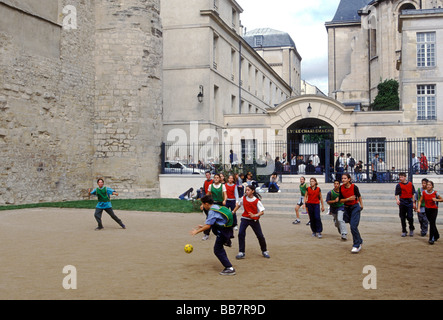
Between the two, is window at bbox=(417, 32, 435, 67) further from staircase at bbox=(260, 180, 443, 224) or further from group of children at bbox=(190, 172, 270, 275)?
group of children at bbox=(190, 172, 270, 275)

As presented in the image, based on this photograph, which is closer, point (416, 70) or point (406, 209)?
point (406, 209)

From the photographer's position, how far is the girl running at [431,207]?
11117 millimetres

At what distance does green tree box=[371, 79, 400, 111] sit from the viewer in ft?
133

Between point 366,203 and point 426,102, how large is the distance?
17106mm

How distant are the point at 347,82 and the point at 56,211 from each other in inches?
1570

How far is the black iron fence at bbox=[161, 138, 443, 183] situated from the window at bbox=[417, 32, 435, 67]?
20.0ft

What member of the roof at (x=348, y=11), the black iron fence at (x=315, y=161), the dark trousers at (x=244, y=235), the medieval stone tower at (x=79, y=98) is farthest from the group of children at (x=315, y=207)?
the roof at (x=348, y=11)

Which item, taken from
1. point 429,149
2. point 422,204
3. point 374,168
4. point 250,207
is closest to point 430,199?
point 422,204

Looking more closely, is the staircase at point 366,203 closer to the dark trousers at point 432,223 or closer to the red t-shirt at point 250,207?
the dark trousers at point 432,223

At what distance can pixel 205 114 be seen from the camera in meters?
31.8

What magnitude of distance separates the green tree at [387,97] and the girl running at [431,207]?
30.6 metres

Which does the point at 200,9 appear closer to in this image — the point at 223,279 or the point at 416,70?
the point at 416,70

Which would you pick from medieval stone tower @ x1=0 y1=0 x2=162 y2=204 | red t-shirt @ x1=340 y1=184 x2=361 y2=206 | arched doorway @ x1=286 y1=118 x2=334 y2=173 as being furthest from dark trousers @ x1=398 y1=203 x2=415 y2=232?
medieval stone tower @ x1=0 y1=0 x2=162 y2=204

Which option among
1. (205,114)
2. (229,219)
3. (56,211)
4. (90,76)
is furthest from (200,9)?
(229,219)
